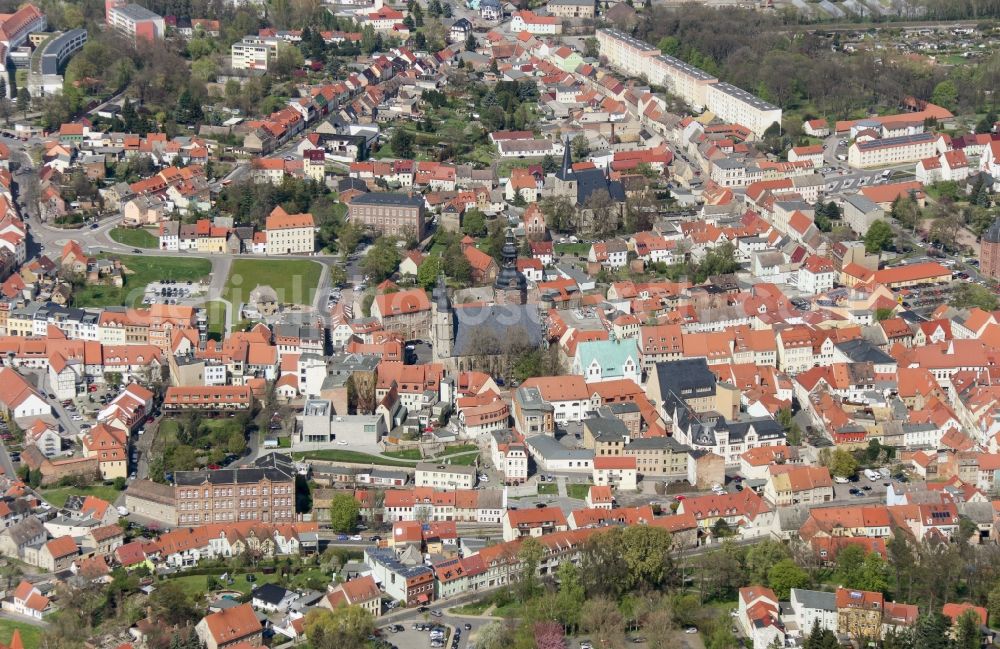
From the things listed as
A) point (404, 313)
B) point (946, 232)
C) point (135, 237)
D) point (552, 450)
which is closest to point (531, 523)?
Result: point (552, 450)

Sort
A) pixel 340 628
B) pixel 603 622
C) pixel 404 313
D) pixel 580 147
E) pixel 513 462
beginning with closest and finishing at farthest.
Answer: pixel 340 628, pixel 603 622, pixel 513 462, pixel 404 313, pixel 580 147

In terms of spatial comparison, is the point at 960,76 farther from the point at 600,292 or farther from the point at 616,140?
the point at 600,292

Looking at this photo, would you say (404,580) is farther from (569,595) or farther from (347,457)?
(347,457)

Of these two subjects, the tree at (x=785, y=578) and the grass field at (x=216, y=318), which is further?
the grass field at (x=216, y=318)

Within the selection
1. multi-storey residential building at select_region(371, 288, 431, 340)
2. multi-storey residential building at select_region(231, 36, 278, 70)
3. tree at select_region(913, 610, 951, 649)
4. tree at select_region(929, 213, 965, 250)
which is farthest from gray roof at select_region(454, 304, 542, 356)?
multi-storey residential building at select_region(231, 36, 278, 70)

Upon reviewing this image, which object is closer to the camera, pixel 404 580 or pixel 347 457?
pixel 404 580

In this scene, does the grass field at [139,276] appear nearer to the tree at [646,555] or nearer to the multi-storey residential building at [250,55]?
the tree at [646,555]

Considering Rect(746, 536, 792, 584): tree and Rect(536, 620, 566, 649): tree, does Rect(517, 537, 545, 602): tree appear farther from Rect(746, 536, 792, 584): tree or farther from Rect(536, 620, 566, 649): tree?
Rect(746, 536, 792, 584): tree

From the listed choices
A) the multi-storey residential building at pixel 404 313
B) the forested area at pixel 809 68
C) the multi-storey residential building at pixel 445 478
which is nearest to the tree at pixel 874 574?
the multi-storey residential building at pixel 445 478
